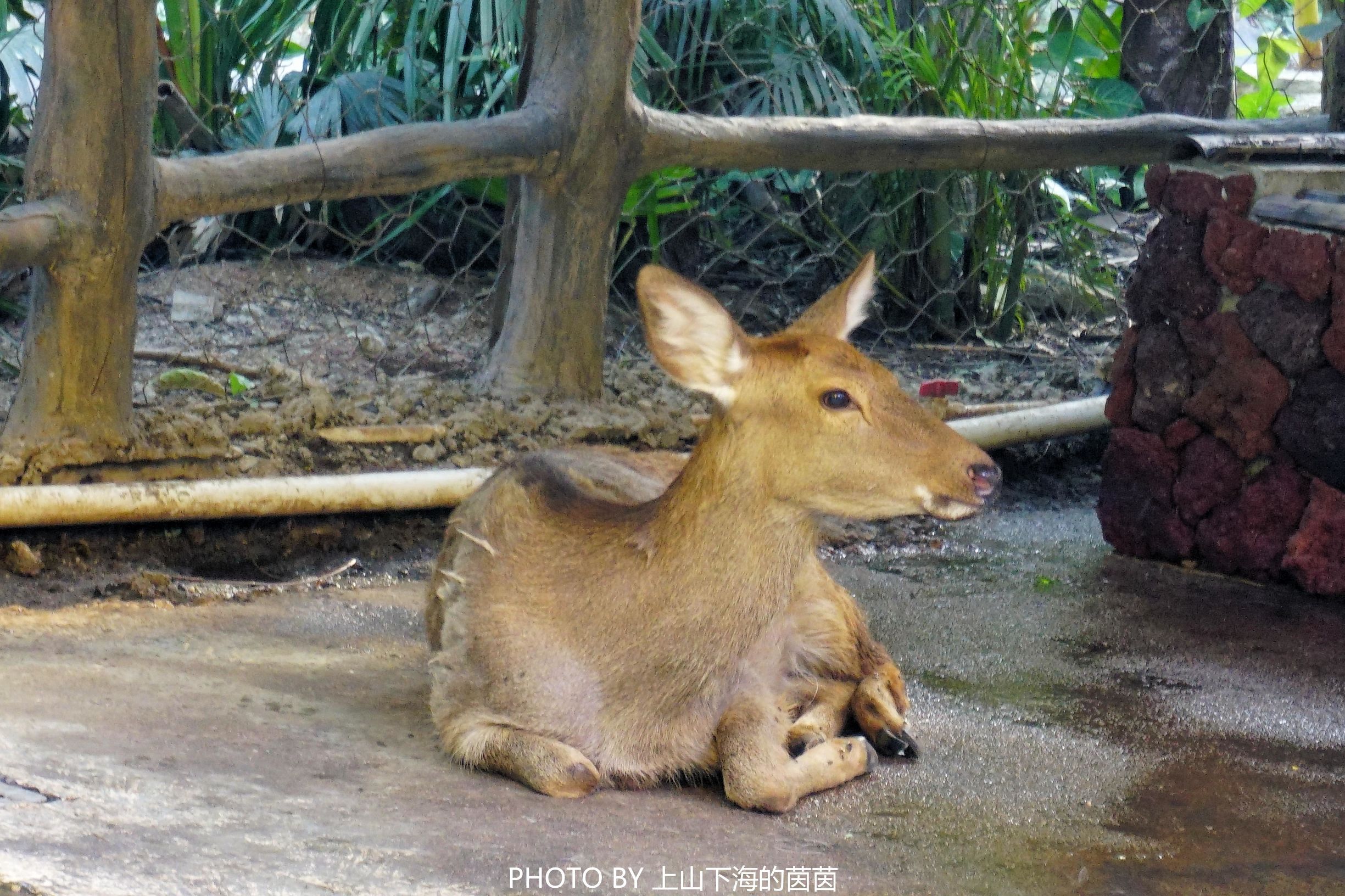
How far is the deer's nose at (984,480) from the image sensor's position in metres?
2.75

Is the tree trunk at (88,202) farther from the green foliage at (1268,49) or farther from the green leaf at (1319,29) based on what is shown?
the green foliage at (1268,49)

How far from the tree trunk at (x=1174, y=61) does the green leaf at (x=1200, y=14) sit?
0.10 meters

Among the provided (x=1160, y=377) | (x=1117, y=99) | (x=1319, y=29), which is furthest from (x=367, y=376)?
(x=1117, y=99)

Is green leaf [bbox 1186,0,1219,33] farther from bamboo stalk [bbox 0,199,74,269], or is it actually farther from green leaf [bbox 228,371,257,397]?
bamboo stalk [bbox 0,199,74,269]

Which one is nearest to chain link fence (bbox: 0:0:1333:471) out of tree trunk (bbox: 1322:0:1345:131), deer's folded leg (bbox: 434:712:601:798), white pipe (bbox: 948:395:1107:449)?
white pipe (bbox: 948:395:1107:449)

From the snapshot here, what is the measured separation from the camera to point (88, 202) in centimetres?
371

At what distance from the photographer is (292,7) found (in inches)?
228

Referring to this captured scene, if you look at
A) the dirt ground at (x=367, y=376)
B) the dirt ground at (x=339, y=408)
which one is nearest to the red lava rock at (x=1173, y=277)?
the dirt ground at (x=339, y=408)

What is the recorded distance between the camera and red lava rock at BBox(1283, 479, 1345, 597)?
4.04 m

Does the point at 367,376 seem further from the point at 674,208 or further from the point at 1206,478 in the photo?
the point at 1206,478

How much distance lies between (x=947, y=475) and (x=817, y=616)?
0.66 m

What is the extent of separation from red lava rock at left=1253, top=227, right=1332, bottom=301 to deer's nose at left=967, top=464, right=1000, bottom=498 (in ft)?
5.51

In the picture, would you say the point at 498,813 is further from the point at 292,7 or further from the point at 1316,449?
the point at 292,7

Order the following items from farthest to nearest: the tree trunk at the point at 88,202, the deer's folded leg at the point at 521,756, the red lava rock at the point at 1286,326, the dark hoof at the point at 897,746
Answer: the red lava rock at the point at 1286,326 → the tree trunk at the point at 88,202 → the dark hoof at the point at 897,746 → the deer's folded leg at the point at 521,756
